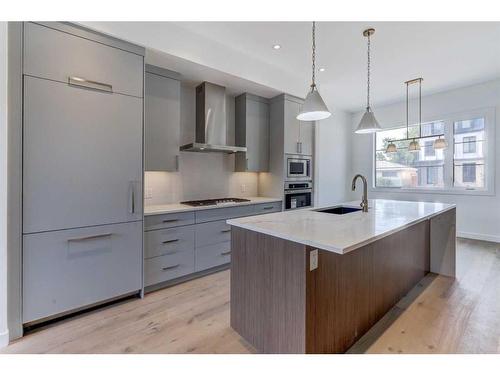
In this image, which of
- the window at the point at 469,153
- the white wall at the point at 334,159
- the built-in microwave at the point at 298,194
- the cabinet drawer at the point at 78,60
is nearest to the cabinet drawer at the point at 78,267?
the cabinet drawer at the point at 78,60

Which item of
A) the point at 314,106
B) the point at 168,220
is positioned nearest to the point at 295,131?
the point at 314,106

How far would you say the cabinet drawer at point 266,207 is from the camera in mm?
3439

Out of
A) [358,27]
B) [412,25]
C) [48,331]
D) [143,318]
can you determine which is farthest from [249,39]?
[48,331]

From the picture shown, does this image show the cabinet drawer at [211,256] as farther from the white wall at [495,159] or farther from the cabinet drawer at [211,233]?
the white wall at [495,159]

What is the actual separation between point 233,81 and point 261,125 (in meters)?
0.87

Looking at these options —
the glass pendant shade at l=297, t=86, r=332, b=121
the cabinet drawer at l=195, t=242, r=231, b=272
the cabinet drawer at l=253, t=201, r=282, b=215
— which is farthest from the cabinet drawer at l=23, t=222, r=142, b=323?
the glass pendant shade at l=297, t=86, r=332, b=121

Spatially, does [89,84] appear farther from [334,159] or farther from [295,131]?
[334,159]

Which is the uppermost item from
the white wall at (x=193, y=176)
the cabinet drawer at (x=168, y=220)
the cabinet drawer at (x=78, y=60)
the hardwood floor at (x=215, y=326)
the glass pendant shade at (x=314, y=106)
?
the cabinet drawer at (x=78, y=60)

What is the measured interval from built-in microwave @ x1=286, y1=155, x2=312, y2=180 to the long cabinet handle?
8.34 ft

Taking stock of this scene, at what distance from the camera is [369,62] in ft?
11.0

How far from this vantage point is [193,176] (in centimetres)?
A: 350

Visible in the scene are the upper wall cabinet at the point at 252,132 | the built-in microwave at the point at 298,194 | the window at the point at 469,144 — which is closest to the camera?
the upper wall cabinet at the point at 252,132

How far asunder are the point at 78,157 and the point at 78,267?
926 millimetres

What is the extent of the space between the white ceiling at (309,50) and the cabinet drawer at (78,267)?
179 cm
